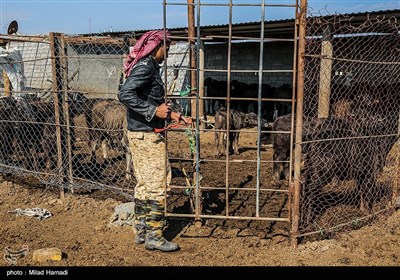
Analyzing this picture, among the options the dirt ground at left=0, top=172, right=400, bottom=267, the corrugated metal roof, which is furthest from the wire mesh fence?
the corrugated metal roof

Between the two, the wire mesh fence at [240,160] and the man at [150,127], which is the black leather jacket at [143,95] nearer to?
the man at [150,127]

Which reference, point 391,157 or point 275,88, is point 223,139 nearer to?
point 391,157

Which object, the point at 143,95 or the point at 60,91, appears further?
the point at 60,91

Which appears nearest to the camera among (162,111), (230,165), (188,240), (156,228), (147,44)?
(162,111)

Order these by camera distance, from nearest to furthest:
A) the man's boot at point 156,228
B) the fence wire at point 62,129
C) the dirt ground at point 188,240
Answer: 1. the dirt ground at point 188,240
2. the man's boot at point 156,228
3. the fence wire at point 62,129

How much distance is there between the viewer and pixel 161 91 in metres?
4.45

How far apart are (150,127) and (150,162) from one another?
395 mm

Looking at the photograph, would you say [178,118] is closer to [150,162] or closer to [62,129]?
[150,162]

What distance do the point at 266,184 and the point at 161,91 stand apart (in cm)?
359

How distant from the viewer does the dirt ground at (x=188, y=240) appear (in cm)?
423

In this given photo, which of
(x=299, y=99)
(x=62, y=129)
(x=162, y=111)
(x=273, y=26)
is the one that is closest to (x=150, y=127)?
(x=162, y=111)

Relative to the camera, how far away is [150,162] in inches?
172

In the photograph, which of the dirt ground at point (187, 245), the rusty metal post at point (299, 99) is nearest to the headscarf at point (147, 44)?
the rusty metal post at point (299, 99)

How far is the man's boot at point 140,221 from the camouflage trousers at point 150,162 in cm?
14
